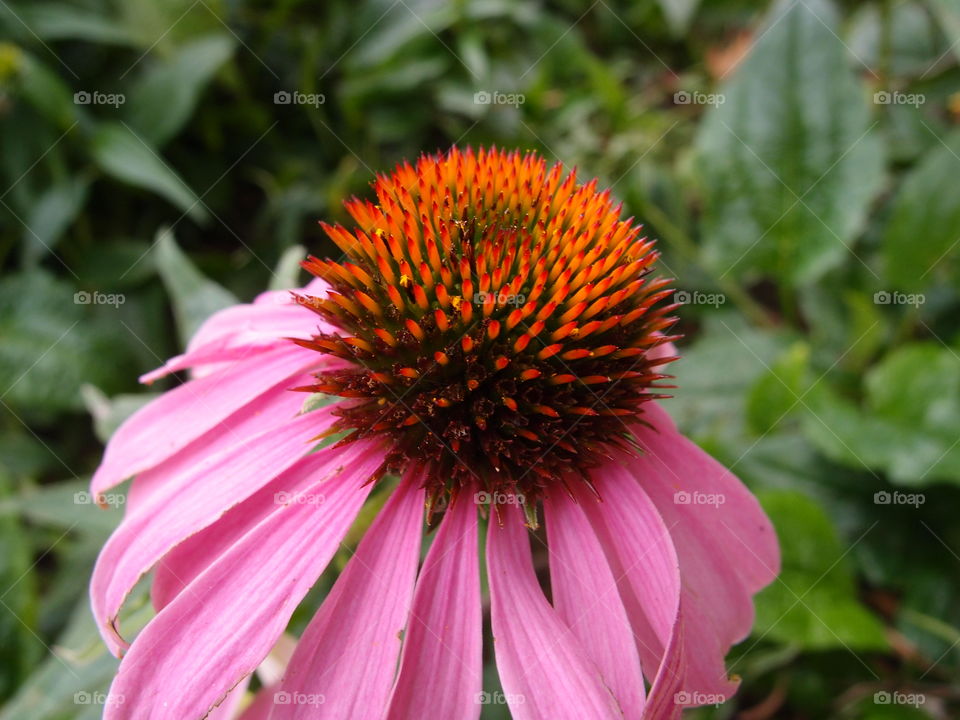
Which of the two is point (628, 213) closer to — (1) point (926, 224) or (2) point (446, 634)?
(1) point (926, 224)

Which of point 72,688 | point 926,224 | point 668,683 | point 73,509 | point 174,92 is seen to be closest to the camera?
point 668,683

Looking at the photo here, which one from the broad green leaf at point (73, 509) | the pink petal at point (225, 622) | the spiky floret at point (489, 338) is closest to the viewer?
the pink petal at point (225, 622)

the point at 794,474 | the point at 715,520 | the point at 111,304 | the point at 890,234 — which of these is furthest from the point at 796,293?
the point at 111,304

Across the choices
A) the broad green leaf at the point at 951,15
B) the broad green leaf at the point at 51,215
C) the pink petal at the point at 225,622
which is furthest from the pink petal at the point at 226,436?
the broad green leaf at the point at 951,15

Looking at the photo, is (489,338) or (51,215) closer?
(489,338)

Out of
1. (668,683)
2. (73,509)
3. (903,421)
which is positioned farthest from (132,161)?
(903,421)

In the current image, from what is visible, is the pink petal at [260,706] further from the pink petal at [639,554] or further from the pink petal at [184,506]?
the pink petal at [639,554]

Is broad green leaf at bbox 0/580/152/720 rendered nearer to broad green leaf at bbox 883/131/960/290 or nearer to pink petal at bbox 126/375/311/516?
pink petal at bbox 126/375/311/516
